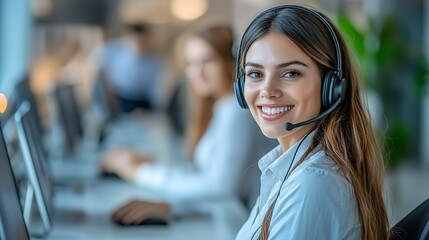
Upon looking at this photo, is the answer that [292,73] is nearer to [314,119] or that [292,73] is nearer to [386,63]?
[314,119]

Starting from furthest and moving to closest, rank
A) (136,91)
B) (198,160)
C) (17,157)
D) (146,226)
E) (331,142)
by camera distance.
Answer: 1. (136,91)
2. (198,160)
3. (17,157)
4. (146,226)
5. (331,142)

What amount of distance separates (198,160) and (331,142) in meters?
1.79

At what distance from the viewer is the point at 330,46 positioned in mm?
1296

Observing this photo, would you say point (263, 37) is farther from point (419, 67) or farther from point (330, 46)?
point (419, 67)

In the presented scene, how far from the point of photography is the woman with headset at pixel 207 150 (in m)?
2.55

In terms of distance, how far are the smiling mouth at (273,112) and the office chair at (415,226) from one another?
273 mm

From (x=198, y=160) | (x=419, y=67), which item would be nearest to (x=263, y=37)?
(x=198, y=160)

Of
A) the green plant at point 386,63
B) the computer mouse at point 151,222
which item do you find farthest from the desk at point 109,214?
the green plant at point 386,63

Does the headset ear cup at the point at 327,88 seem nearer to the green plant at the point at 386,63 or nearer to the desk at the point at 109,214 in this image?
the desk at the point at 109,214

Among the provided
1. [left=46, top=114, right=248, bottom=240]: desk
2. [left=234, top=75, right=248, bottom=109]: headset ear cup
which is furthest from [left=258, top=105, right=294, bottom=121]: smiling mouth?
[left=46, top=114, right=248, bottom=240]: desk

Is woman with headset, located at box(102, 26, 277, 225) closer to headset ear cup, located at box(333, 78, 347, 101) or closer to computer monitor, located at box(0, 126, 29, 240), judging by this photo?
computer monitor, located at box(0, 126, 29, 240)

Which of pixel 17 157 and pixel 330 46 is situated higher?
pixel 330 46

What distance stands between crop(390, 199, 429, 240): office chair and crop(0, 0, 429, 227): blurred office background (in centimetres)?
380

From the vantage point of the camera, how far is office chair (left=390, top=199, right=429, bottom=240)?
1.26 m
